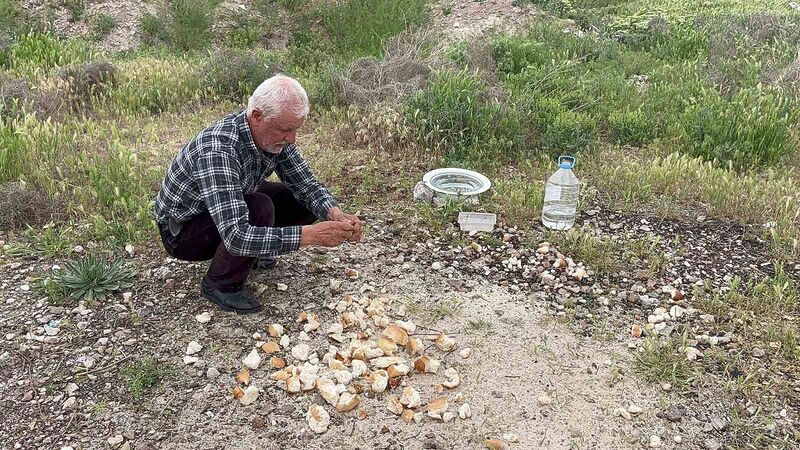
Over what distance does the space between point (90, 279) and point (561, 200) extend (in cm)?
314

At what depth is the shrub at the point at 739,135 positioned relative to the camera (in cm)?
588

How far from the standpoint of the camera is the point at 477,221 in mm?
4973

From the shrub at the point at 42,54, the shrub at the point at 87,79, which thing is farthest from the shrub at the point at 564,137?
the shrub at the point at 42,54

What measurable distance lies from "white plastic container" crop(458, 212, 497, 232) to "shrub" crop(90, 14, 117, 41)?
29.2ft

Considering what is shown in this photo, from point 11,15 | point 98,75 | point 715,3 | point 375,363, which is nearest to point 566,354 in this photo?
point 375,363

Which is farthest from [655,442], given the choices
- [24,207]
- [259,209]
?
[24,207]

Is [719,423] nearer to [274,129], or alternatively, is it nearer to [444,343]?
[444,343]

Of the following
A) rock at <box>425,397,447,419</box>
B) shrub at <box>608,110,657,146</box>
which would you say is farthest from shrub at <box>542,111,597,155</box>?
rock at <box>425,397,447,419</box>

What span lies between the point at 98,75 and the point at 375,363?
5625mm

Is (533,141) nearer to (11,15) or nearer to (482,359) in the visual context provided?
(482,359)

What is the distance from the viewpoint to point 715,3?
11531 millimetres

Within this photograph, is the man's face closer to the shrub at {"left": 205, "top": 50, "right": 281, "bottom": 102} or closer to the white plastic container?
the white plastic container

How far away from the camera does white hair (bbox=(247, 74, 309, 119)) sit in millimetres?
3373

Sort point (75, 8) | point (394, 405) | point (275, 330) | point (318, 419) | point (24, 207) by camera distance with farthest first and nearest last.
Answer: point (75, 8) < point (24, 207) < point (275, 330) < point (394, 405) < point (318, 419)
